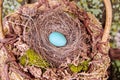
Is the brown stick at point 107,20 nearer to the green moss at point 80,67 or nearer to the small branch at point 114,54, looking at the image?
the green moss at point 80,67

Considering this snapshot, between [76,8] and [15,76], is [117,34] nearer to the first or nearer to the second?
[76,8]

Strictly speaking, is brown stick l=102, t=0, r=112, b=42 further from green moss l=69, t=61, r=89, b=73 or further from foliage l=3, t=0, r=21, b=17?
foliage l=3, t=0, r=21, b=17

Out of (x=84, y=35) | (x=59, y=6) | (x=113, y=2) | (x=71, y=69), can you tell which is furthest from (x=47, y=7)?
(x=113, y=2)

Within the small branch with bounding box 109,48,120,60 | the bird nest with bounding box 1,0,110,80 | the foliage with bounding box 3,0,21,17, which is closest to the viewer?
the bird nest with bounding box 1,0,110,80

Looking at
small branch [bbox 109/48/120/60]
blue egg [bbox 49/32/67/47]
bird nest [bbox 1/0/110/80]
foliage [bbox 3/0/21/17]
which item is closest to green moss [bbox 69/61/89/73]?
bird nest [bbox 1/0/110/80]

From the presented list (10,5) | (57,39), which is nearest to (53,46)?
(57,39)

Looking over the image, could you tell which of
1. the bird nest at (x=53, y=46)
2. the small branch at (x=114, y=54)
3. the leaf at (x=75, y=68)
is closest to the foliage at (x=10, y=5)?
the bird nest at (x=53, y=46)
